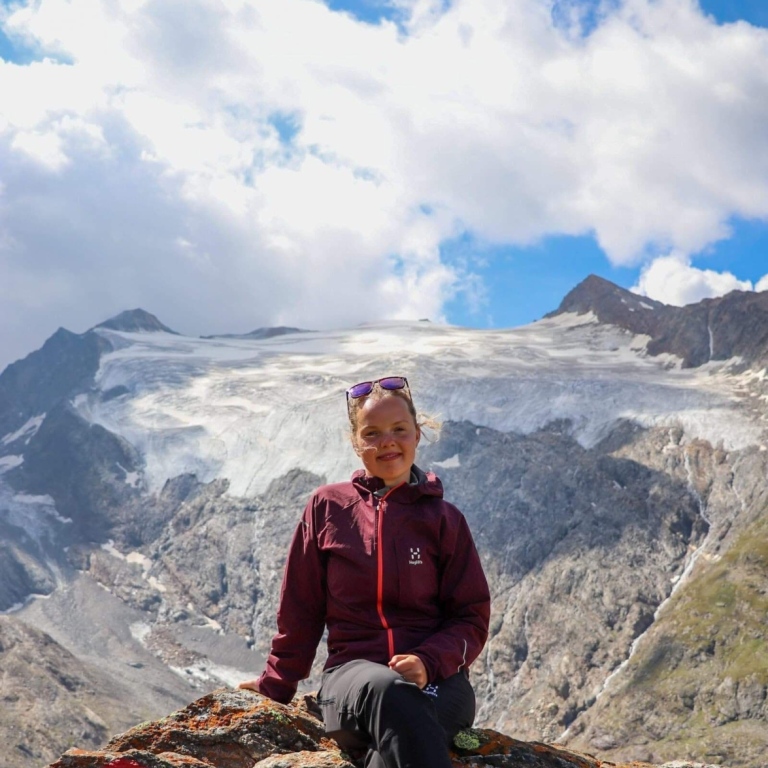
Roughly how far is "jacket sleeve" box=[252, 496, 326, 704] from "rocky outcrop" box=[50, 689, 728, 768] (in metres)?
0.47

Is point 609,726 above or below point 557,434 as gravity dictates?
below

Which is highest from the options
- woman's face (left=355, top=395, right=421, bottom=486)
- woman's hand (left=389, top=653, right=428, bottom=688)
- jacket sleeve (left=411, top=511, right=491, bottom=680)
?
woman's face (left=355, top=395, right=421, bottom=486)

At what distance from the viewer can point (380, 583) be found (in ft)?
33.1

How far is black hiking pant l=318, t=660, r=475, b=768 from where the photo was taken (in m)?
8.63

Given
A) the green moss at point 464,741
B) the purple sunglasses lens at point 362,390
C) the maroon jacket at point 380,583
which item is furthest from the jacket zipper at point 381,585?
the purple sunglasses lens at point 362,390

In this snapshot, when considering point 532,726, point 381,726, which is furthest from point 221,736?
point 532,726

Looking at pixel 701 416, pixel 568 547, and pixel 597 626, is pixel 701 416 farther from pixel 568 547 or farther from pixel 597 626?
pixel 597 626

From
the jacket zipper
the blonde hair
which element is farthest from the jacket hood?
the blonde hair

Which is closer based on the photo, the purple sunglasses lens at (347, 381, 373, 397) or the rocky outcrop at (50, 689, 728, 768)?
the rocky outcrop at (50, 689, 728, 768)

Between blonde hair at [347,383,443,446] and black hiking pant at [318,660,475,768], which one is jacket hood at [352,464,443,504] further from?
black hiking pant at [318,660,475,768]

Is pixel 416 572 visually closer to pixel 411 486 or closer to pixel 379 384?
pixel 411 486

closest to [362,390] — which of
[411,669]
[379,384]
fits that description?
[379,384]

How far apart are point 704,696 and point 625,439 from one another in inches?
2875

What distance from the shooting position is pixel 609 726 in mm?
131250
